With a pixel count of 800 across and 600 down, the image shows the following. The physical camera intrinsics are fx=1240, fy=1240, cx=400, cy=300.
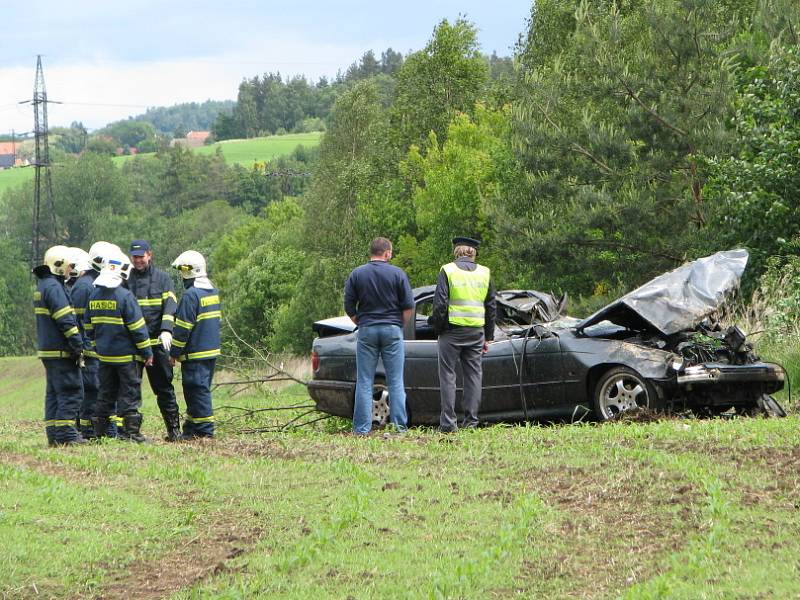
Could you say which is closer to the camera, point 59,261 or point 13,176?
point 59,261

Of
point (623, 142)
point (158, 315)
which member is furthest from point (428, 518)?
point (623, 142)

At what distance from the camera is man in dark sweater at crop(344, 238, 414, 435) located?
42.1 ft

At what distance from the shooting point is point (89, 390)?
46.6 ft

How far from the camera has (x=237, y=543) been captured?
7.83 metres

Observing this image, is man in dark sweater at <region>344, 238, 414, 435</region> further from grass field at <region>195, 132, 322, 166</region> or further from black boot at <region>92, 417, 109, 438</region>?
grass field at <region>195, 132, 322, 166</region>

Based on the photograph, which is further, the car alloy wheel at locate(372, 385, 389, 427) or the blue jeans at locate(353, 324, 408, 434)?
the car alloy wheel at locate(372, 385, 389, 427)

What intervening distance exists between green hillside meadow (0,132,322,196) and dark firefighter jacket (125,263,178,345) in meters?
145

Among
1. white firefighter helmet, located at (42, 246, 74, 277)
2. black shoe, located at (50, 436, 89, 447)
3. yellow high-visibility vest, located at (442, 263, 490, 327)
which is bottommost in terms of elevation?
black shoe, located at (50, 436, 89, 447)

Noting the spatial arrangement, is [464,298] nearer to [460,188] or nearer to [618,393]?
[618,393]

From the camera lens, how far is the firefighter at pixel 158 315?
13742 mm

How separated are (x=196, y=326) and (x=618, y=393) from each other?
4.52 m

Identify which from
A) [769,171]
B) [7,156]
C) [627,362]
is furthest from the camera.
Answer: [7,156]

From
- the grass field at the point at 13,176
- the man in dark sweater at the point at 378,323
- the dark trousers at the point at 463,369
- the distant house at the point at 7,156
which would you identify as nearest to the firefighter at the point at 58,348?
the man in dark sweater at the point at 378,323

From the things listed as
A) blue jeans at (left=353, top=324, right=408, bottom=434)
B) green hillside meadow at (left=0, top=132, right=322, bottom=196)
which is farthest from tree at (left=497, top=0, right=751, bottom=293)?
green hillside meadow at (left=0, top=132, right=322, bottom=196)
